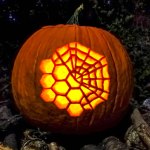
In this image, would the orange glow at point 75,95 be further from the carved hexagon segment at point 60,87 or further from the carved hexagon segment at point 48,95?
the carved hexagon segment at point 48,95

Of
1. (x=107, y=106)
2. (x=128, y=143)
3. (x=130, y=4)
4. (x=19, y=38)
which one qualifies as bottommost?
(x=128, y=143)

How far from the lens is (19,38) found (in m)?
5.89

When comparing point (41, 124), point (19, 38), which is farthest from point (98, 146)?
point (19, 38)

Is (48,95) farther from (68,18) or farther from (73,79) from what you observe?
(68,18)

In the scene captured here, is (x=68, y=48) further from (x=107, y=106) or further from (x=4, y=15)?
(x=4, y=15)

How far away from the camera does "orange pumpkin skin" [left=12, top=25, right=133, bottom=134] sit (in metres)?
4.10

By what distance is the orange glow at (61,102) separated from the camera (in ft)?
13.3

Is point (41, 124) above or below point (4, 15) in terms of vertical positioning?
below

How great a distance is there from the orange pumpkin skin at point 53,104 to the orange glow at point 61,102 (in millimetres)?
34

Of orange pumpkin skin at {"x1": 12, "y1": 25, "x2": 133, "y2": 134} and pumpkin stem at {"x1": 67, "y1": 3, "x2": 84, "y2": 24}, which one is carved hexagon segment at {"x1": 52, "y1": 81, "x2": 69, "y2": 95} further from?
pumpkin stem at {"x1": 67, "y1": 3, "x2": 84, "y2": 24}

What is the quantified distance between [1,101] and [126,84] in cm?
191

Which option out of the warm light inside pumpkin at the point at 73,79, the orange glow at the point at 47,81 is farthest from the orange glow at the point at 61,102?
the orange glow at the point at 47,81

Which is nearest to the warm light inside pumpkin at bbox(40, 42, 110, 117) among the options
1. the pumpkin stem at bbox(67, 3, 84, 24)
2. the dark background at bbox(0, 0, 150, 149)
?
the pumpkin stem at bbox(67, 3, 84, 24)

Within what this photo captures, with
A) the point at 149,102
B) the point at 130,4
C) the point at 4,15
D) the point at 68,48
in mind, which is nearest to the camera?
the point at 68,48
